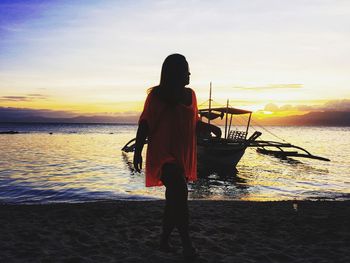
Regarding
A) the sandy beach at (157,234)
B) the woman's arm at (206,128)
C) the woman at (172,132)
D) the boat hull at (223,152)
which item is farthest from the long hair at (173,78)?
the boat hull at (223,152)

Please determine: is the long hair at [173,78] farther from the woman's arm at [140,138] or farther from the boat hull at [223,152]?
the boat hull at [223,152]

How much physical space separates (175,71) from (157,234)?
10.5ft

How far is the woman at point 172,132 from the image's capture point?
13.3 ft

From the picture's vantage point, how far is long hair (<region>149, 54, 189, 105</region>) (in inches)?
158

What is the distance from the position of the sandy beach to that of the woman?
858mm

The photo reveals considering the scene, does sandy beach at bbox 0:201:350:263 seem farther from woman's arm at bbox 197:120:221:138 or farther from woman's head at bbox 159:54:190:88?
woman's head at bbox 159:54:190:88

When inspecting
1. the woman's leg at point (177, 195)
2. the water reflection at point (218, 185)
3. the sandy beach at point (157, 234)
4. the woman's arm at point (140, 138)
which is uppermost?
the woman's arm at point (140, 138)

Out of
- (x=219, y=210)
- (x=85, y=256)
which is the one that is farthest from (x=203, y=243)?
(x=219, y=210)

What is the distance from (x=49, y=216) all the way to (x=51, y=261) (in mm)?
3203

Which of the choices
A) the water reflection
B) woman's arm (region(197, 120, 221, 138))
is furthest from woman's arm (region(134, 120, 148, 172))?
the water reflection

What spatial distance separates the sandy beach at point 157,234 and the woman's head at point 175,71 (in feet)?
7.51

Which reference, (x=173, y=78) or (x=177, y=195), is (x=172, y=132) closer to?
(x=173, y=78)

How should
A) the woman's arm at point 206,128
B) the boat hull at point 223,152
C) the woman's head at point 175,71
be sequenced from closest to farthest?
the woman's head at point 175,71 → the woman's arm at point 206,128 → the boat hull at point 223,152

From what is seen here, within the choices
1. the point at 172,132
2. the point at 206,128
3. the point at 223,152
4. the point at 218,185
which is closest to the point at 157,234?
the point at 206,128
